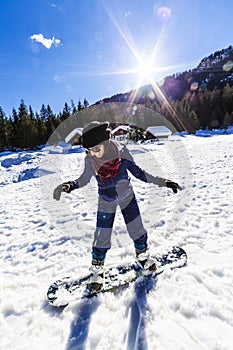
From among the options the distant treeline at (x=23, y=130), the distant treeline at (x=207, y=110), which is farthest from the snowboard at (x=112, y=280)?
the distant treeline at (x=207, y=110)

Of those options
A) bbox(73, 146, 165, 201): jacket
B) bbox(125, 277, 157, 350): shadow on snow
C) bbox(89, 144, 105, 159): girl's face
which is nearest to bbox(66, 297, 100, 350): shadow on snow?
bbox(125, 277, 157, 350): shadow on snow

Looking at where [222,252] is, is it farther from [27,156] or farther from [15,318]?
[27,156]

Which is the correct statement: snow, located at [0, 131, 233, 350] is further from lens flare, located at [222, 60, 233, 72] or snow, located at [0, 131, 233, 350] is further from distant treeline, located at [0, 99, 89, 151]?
lens flare, located at [222, 60, 233, 72]

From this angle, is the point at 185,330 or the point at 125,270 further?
the point at 125,270

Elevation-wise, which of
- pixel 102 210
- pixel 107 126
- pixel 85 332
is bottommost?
pixel 85 332

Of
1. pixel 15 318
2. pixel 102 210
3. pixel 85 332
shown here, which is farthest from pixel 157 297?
pixel 15 318

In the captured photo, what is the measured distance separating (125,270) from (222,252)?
1300 millimetres

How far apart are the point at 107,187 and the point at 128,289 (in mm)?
1110

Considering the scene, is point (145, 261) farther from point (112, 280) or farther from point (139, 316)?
point (139, 316)

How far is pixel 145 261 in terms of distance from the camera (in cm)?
228

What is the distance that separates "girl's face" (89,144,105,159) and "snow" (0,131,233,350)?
4.76 ft

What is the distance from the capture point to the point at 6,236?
3709 millimetres

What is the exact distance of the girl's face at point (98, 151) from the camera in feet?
6.38

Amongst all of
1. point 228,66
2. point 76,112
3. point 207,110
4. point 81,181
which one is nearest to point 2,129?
point 76,112
